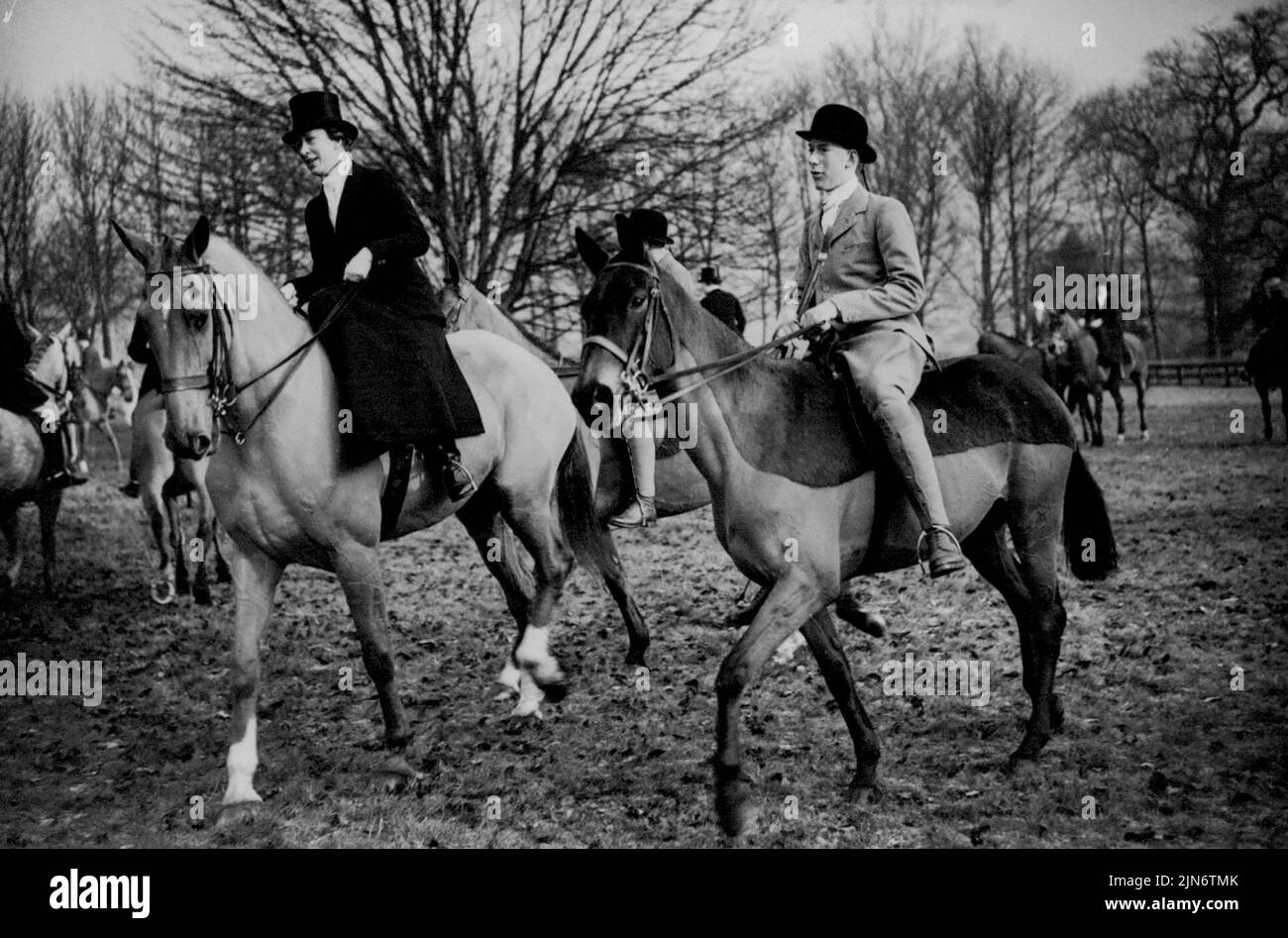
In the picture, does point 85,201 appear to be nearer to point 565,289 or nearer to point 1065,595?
point 565,289

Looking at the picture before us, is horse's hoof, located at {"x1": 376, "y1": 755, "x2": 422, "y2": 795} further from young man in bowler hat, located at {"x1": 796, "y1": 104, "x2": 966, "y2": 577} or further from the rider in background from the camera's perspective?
the rider in background

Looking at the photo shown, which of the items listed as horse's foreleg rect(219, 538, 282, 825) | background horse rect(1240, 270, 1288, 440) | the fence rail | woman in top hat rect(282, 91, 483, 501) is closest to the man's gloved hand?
woman in top hat rect(282, 91, 483, 501)

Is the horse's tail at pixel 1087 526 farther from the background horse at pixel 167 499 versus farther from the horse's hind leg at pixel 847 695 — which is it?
the background horse at pixel 167 499

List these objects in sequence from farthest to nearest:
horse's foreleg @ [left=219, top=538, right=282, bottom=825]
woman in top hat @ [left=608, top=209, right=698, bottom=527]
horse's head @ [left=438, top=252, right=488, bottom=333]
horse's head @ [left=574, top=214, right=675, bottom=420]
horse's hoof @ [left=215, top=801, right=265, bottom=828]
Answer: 1. horse's head @ [left=438, top=252, right=488, bottom=333]
2. woman in top hat @ [left=608, top=209, right=698, bottom=527]
3. horse's foreleg @ [left=219, top=538, right=282, bottom=825]
4. horse's hoof @ [left=215, top=801, right=265, bottom=828]
5. horse's head @ [left=574, top=214, right=675, bottom=420]

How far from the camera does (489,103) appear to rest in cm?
1166

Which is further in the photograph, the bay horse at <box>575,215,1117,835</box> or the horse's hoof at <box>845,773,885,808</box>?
the horse's hoof at <box>845,773,885,808</box>

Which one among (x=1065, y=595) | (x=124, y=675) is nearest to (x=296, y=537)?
(x=124, y=675)

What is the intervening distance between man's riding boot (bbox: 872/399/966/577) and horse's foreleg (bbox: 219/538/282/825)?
8.77 feet

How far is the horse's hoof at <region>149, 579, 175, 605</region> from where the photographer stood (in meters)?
9.15

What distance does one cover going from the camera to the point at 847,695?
15.9ft

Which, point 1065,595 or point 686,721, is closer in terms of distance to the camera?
point 686,721

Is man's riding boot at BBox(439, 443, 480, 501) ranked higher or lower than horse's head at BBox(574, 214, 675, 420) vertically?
lower

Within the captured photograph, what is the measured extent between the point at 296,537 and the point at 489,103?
7790 millimetres
